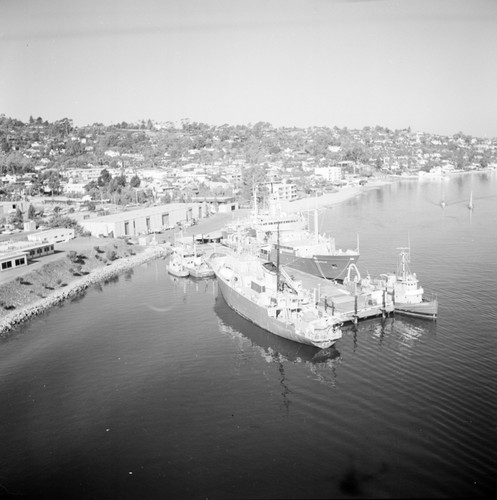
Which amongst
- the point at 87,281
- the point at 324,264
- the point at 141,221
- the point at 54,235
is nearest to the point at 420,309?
the point at 324,264

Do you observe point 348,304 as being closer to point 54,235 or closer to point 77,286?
point 77,286

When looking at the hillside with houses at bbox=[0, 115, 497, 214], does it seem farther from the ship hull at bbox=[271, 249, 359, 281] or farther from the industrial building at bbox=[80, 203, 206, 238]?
the ship hull at bbox=[271, 249, 359, 281]

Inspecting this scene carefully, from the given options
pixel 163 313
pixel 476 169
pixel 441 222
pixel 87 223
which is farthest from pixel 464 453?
pixel 476 169

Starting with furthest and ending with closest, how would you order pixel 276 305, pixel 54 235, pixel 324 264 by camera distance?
pixel 54 235 → pixel 324 264 → pixel 276 305

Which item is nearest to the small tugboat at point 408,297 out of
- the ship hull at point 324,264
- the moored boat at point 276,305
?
the moored boat at point 276,305

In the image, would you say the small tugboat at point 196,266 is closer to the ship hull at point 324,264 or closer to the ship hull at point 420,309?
the ship hull at point 324,264

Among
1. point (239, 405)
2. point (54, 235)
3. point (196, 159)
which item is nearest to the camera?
point (239, 405)
